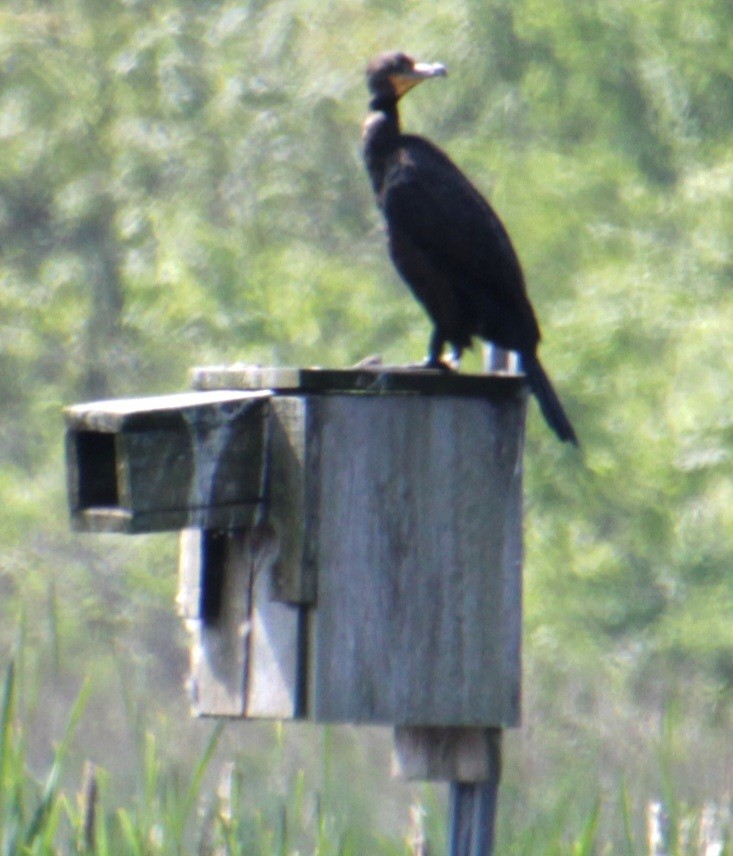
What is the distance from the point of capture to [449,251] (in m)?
3.55

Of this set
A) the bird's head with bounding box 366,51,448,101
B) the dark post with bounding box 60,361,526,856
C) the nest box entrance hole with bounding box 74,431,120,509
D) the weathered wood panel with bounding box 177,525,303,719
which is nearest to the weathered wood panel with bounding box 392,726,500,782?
the dark post with bounding box 60,361,526,856

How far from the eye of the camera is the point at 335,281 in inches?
312

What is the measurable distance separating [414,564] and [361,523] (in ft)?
0.36

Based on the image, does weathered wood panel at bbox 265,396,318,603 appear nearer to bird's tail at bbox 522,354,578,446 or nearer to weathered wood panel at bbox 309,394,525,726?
weathered wood panel at bbox 309,394,525,726

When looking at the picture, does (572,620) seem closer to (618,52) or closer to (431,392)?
(618,52)

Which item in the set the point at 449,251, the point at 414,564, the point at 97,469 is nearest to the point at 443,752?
the point at 414,564

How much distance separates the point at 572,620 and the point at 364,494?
4900 mm

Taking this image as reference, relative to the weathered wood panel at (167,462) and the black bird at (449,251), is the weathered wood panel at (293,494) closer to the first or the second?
the weathered wood panel at (167,462)

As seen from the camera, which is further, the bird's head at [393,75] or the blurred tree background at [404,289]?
the blurred tree background at [404,289]

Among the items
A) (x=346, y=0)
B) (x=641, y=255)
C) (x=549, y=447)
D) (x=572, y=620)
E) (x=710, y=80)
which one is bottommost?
(x=572, y=620)

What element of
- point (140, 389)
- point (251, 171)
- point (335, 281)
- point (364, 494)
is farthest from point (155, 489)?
point (140, 389)

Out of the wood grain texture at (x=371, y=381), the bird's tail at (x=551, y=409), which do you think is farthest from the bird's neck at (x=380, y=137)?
the wood grain texture at (x=371, y=381)

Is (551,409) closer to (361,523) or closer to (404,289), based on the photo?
(361,523)

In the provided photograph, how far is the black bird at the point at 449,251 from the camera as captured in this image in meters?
3.50
